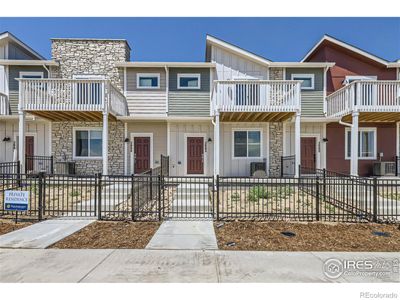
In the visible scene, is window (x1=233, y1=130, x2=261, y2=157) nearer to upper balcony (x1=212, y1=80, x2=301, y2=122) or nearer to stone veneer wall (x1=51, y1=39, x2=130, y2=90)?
upper balcony (x1=212, y1=80, x2=301, y2=122)

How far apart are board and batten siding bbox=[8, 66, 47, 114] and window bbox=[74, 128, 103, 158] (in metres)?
3.43

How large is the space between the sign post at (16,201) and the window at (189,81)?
901 centimetres

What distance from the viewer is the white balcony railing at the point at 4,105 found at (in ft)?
39.9

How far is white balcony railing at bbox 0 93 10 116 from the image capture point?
12.2 meters

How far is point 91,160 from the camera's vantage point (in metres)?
12.8

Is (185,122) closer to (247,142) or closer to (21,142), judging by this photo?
(247,142)

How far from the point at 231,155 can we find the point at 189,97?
389cm

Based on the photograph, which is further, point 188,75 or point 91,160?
point 188,75

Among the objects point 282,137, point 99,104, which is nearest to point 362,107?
point 282,137

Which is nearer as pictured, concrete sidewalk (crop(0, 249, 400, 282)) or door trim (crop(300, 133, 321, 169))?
concrete sidewalk (crop(0, 249, 400, 282))

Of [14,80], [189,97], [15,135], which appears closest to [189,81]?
[189,97]

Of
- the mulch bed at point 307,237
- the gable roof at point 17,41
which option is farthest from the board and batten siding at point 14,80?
the mulch bed at point 307,237

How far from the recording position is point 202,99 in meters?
12.8

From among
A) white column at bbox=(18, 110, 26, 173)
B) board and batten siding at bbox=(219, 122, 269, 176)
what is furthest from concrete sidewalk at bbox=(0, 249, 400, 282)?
board and batten siding at bbox=(219, 122, 269, 176)
